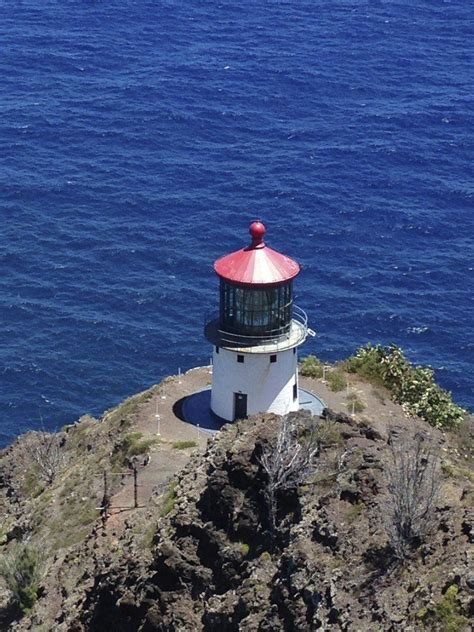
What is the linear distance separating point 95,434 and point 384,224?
1721 inches

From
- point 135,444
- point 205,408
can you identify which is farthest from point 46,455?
point 205,408

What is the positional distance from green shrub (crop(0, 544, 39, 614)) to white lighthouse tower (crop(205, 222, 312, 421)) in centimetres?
1179

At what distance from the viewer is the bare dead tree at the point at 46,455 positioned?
158ft

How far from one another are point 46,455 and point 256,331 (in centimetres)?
1099

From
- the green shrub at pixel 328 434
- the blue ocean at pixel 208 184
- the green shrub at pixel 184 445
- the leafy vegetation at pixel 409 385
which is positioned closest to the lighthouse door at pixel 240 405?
the green shrub at pixel 184 445

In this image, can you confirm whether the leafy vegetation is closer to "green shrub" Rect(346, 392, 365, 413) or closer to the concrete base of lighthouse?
"green shrub" Rect(346, 392, 365, 413)

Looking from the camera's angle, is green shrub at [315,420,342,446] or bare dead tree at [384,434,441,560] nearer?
bare dead tree at [384,434,441,560]

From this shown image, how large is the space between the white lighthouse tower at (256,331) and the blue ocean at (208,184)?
22.9 m

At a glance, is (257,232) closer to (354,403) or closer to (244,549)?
(354,403)

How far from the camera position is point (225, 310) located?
148ft

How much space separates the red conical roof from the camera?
43.7 meters

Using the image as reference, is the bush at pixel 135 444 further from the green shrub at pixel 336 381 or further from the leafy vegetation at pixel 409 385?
the leafy vegetation at pixel 409 385

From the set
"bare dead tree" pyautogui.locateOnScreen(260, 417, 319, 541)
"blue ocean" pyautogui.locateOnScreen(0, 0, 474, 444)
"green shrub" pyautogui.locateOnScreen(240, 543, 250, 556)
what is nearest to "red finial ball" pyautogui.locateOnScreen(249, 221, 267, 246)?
"bare dead tree" pyautogui.locateOnScreen(260, 417, 319, 541)

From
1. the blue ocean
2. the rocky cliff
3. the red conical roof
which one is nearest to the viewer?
the rocky cliff
